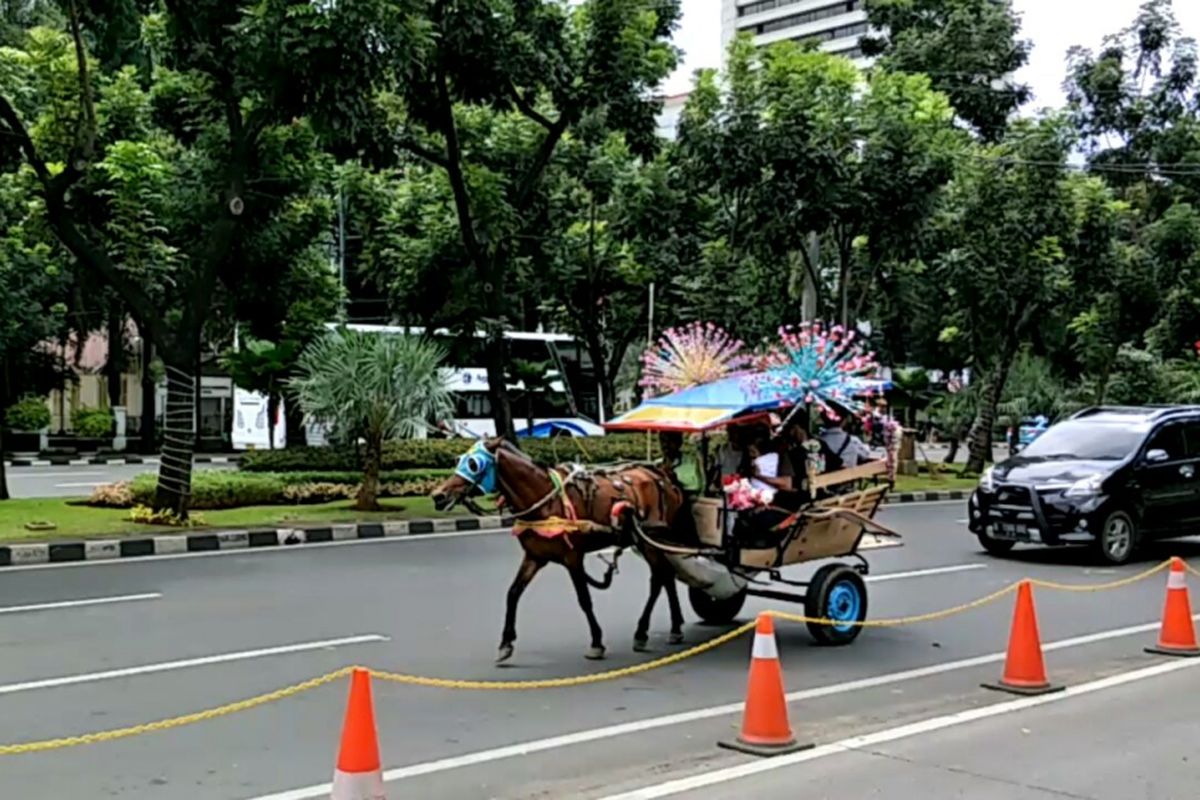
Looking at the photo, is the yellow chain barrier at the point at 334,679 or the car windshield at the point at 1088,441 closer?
the yellow chain barrier at the point at 334,679

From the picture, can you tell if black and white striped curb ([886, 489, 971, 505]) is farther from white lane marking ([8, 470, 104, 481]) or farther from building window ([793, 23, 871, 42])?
building window ([793, 23, 871, 42])

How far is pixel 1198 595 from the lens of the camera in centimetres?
1235

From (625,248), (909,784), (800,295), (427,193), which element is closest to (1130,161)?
(800,295)

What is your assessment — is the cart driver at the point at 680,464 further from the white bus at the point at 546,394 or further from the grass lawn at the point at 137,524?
the white bus at the point at 546,394

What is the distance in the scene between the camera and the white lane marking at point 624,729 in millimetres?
6031

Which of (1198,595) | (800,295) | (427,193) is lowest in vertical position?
(1198,595)

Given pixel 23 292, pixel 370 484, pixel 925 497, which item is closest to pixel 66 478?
pixel 23 292

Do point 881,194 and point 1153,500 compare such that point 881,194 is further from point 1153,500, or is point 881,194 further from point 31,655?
point 31,655

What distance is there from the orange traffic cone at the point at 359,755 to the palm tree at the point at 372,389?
1334 cm

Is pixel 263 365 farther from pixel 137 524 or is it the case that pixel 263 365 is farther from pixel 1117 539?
pixel 1117 539

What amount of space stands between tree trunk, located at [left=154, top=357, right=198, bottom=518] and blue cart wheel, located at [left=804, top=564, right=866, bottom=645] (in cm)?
961

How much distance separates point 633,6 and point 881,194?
602 centimetres

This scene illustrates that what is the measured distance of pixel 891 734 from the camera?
6820 mm

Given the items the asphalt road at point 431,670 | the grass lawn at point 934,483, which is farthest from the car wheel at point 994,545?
the grass lawn at point 934,483
